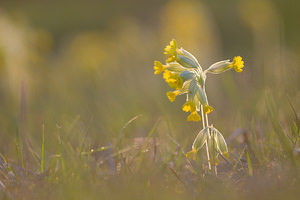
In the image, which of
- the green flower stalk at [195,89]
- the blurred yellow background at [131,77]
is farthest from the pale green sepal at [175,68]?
the blurred yellow background at [131,77]

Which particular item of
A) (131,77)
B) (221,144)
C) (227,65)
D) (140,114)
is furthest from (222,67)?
(131,77)

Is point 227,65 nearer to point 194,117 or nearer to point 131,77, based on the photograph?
point 194,117

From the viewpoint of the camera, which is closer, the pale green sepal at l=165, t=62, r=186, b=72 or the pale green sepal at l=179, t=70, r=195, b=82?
the pale green sepal at l=179, t=70, r=195, b=82

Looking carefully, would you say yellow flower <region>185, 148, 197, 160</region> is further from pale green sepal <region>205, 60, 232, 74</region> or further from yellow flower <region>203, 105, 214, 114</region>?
pale green sepal <region>205, 60, 232, 74</region>

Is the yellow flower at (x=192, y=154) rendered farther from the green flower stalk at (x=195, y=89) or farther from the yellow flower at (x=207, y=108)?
the yellow flower at (x=207, y=108)

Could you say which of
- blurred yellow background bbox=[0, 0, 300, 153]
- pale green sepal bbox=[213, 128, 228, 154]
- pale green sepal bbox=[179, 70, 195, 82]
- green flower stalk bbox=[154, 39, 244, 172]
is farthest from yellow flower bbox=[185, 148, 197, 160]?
pale green sepal bbox=[179, 70, 195, 82]
